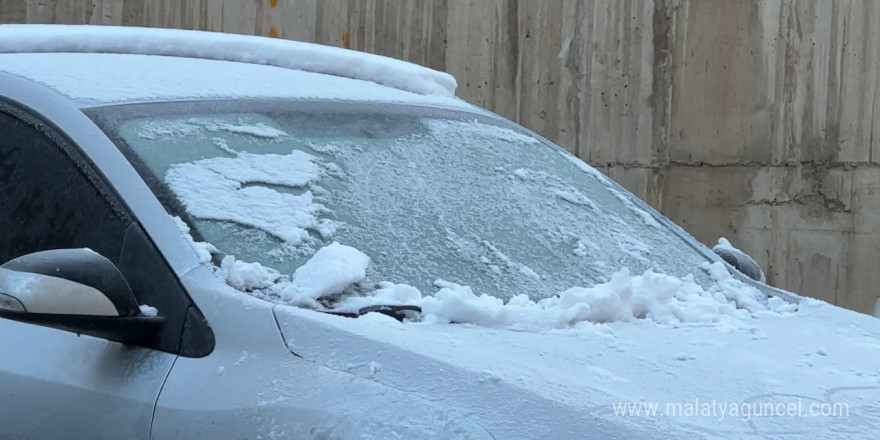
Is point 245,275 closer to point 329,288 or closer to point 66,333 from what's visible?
point 329,288

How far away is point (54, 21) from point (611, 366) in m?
7.54

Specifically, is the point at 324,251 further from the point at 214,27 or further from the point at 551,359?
the point at 214,27

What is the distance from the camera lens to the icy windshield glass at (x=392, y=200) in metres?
2.27

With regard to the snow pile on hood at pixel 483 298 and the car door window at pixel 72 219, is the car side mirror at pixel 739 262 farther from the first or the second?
the car door window at pixel 72 219

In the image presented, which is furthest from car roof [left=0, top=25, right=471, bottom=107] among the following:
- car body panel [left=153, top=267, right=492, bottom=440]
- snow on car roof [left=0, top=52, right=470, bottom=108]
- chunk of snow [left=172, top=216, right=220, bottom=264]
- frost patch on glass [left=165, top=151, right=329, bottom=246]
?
car body panel [left=153, top=267, right=492, bottom=440]

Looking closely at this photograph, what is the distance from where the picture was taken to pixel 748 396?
6.16 ft

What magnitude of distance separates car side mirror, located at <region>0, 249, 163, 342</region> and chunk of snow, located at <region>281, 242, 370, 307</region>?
253 millimetres

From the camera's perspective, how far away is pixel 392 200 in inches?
98.6

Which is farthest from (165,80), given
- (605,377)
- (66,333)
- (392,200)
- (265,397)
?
(605,377)

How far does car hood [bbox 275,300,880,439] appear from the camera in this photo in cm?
174

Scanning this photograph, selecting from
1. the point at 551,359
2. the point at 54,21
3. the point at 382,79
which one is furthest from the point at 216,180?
the point at 54,21

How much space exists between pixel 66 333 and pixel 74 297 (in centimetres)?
22

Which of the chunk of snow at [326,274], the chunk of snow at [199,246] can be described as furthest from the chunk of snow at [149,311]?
the chunk of snow at [326,274]

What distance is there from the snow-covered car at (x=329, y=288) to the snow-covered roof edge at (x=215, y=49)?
12 millimetres
